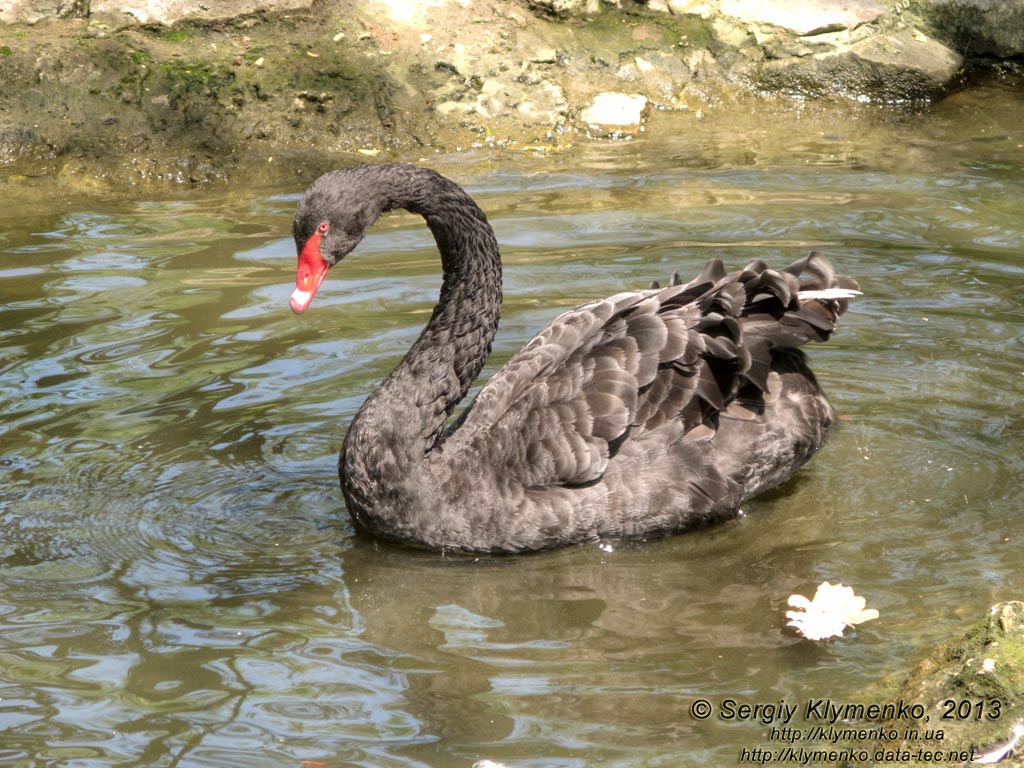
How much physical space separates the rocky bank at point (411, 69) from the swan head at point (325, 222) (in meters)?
4.07

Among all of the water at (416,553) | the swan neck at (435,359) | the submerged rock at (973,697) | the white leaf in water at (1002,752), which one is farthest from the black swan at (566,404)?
the white leaf in water at (1002,752)

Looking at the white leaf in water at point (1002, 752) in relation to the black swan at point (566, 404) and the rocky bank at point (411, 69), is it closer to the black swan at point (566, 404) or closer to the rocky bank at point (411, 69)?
the black swan at point (566, 404)

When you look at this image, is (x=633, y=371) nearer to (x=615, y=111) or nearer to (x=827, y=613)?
(x=827, y=613)

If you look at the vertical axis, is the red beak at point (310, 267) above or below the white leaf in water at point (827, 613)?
above

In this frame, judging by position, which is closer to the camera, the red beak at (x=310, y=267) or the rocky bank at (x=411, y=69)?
the red beak at (x=310, y=267)

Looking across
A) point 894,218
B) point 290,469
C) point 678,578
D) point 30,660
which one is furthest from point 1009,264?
point 30,660

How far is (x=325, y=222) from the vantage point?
4.54 meters

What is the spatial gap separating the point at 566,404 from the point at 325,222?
1.02 metres

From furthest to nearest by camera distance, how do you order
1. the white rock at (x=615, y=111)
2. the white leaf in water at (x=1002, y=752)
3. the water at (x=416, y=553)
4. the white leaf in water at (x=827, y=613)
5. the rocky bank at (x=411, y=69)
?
the white rock at (x=615, y=111), the rocky bank at (x=411, y=69), the white leaf in water at (x=827, y=613), the water at (x=416, y=553), the white leaf in water at (x=1002, y=752)

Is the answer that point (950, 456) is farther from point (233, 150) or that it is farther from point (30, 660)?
point (233, 150)

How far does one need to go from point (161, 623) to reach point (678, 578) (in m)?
1.61

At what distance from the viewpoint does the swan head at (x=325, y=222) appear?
178 inches

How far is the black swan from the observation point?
179 inches

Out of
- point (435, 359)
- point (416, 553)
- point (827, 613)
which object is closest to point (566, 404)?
point (435, 359)
